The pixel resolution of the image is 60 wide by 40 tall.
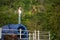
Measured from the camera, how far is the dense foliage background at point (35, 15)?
793 cm

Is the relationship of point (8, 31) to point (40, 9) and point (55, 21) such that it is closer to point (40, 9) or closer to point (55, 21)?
point (55, 21)

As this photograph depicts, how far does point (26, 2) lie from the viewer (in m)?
16.7

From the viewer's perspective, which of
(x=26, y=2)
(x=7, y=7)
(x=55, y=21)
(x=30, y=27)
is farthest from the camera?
(x=26, y=2)

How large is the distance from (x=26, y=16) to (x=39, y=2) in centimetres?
176

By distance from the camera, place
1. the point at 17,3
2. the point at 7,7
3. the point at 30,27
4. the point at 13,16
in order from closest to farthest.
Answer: the point at 30,27 < the point at 13,16 < the point at 7,7 < the point at 17,3

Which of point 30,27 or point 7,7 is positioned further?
point 7,7

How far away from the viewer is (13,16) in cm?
1368

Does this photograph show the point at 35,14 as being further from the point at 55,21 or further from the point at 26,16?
the point at 55,21

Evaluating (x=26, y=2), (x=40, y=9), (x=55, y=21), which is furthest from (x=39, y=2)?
(x=55, y=21)

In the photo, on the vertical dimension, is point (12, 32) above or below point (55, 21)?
below

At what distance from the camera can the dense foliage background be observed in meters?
7.93

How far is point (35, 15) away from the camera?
14.7 metres

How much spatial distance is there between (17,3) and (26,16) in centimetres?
99

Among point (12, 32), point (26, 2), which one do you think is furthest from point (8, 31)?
point (26, 2)
